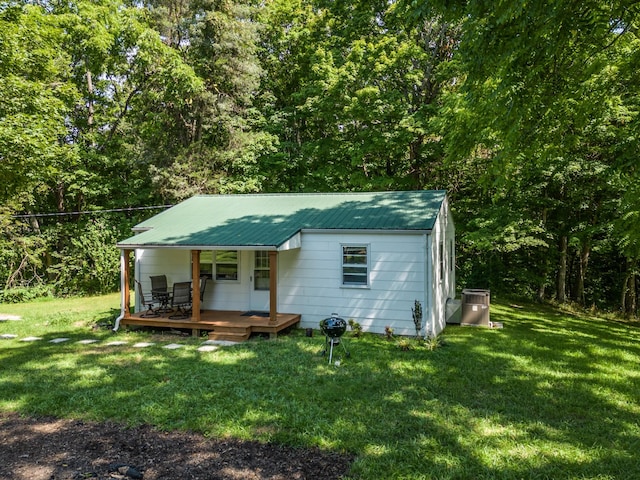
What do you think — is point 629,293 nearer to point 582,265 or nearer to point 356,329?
point 582,265

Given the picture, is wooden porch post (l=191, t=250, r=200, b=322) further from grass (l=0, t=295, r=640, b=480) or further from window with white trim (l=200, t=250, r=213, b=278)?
A: window with white trim (l=200, t=250, r=213, b=278)

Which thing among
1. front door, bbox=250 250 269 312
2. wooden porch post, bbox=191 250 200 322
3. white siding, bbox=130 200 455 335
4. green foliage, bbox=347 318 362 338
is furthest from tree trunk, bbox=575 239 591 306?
wooden porch post, bbox=191 250 200 322

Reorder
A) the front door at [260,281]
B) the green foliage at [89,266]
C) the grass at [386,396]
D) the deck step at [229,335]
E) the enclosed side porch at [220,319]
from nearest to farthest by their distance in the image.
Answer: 1. the grass at [386,396]
2. the deck step at [229,335]
3. the enclosed side porch at [220,319]
4. the front door at [260,281]
5. the green foliage at [89,266]

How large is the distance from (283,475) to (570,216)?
56.4 ft

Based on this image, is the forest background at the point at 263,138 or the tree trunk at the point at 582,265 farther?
the tree trunk at the point at 582,265

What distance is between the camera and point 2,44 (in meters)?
10.7

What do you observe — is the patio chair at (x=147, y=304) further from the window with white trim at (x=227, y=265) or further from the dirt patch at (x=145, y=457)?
the dirt patch at (x=145, y=457)

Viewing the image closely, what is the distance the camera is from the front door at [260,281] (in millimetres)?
11148

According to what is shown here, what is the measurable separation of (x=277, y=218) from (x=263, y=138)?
806 centimetres

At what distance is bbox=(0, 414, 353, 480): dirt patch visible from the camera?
155 inches

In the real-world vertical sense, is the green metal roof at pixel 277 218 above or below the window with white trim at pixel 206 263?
above

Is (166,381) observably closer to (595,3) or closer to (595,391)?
(595,391)

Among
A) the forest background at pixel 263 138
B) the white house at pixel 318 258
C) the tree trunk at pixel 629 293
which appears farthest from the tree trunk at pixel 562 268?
the white house at pixel 318 258

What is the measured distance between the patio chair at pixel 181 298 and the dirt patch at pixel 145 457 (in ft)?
18.4
